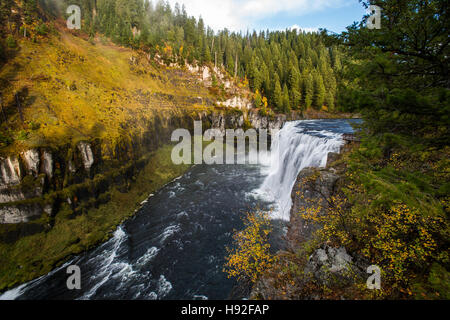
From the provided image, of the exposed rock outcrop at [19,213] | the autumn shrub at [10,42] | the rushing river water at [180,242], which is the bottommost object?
the rushing river water at [180,242]

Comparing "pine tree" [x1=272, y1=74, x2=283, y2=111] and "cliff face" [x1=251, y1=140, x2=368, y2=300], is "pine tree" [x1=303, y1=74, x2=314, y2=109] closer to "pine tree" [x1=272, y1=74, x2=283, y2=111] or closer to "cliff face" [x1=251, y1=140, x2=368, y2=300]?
"pine tree" [x1=272, y1=74, x2=283, y2=111]

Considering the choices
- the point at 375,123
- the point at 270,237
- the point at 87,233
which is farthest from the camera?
the point at 87,233

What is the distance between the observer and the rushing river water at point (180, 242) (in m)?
14.2

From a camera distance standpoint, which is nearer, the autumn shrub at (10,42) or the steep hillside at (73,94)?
the steep hillside at (73,94)

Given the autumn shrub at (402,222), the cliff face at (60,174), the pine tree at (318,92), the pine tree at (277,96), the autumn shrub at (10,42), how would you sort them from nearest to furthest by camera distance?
the autumn shrub at (402,222) < the cliff face at (60,174) < the autumn shrub at (10,42) < the pine tree at (318,92) < the pine tree at (277,96)

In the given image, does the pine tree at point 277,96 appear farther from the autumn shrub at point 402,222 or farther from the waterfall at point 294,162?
the autumn shrub at point 402,222

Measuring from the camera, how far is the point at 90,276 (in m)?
15.6

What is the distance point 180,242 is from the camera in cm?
1891

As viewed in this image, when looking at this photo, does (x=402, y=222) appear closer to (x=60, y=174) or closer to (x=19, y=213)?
(x=19, y=213)

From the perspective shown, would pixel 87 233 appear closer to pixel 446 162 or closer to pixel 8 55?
pixel 446 162

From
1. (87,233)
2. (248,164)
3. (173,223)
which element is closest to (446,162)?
(173,223)

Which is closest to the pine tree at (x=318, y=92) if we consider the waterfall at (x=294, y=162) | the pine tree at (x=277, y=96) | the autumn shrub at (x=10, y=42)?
the pine tree at (x=277, y=96)

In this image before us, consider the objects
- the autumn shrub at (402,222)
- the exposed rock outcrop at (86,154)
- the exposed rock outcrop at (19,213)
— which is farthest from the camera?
the exposed rock outcrop at (86,154)

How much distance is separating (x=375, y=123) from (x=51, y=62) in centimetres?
4629
